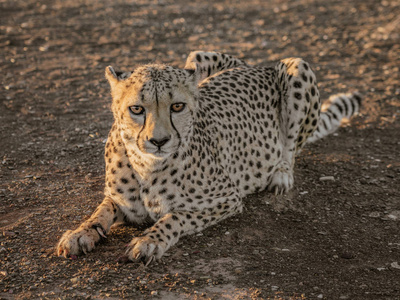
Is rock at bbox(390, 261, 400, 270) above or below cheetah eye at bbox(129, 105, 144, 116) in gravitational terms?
below

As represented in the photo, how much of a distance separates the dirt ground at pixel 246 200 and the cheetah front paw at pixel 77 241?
0.05 meters

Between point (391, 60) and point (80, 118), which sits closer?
Answer: point (80, 118)

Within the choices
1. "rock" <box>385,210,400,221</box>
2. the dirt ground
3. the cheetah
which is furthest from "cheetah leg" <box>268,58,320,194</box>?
"rock" <box>385,210,400,221</box>

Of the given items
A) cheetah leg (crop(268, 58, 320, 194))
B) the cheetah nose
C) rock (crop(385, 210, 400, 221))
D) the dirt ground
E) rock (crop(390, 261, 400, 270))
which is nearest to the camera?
the cheetah nose

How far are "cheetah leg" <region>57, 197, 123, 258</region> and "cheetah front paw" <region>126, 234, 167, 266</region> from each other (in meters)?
0.25

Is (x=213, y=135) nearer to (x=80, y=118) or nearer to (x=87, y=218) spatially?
(x=87, y=218)

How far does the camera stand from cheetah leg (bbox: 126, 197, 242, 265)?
3.30 m

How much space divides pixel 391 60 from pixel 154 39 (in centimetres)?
344

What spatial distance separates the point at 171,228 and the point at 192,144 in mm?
558

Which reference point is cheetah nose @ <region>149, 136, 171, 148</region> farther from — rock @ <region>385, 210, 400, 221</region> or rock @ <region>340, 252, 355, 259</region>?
rock @ <region>385, 210, 400, 221</region>

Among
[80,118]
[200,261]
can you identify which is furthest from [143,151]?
[80,118]

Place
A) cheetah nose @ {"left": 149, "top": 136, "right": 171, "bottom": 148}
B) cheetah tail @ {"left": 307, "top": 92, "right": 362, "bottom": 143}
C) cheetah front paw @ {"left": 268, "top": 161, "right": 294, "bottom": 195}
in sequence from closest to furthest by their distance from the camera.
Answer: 1. cheetah nose @ {"left": 149, "top": 136, "right": 171, "bottom": 148}
2. cheetah front paw @ {"left": 268, "top": 161, "right": 294, "bottom": 195}
3. cheetah tail @ {"left": 307, "top": 92, "right": 362, "bottom": 143}

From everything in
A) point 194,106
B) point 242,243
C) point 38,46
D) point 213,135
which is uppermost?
point 38,46

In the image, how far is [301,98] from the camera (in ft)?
15.3
